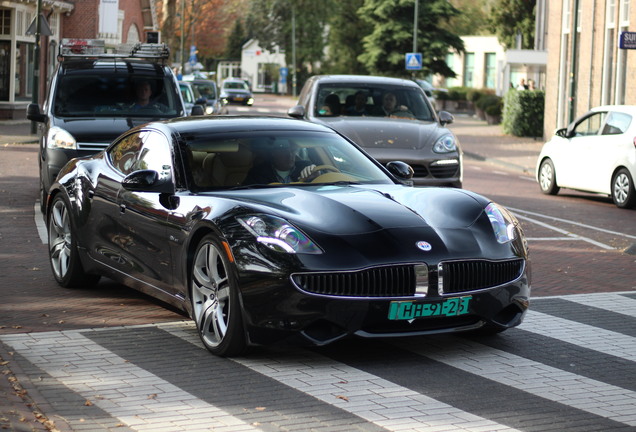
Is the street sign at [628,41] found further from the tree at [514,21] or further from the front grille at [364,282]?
the tree at [514,21]

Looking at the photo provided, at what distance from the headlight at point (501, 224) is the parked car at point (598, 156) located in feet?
37.1

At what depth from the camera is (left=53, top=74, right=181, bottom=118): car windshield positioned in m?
15.6

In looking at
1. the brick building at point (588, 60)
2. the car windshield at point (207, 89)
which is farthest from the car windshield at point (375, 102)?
the car windshield at point (207, 89)

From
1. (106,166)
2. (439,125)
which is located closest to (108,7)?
(439,125)

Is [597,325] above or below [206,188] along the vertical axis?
below

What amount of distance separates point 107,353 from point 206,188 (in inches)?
50.7

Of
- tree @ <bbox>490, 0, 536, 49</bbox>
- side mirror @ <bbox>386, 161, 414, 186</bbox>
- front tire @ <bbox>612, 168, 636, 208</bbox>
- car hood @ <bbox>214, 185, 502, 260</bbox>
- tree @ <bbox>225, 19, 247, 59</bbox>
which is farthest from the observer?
tree @ <bbox>225, 19, 247, 59</bbox>

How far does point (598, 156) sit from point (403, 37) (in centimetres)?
5358

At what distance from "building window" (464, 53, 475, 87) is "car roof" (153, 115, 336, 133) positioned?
89.3 metres

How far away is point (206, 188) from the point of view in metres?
7.74

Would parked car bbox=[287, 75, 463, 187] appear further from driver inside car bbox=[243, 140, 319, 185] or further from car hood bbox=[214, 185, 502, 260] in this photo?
car hood bbox=[214, 185, 502, 260]

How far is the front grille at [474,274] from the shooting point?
6.81 m

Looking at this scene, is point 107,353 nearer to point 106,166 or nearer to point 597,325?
point 106,166

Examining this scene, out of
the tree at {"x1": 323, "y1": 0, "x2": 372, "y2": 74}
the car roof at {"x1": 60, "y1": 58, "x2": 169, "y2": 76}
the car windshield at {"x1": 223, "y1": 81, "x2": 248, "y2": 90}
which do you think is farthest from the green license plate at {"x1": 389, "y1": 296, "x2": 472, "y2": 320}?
the tree at {"x1": 323, "y1": 0, "x2": 372, "y2": 74}
